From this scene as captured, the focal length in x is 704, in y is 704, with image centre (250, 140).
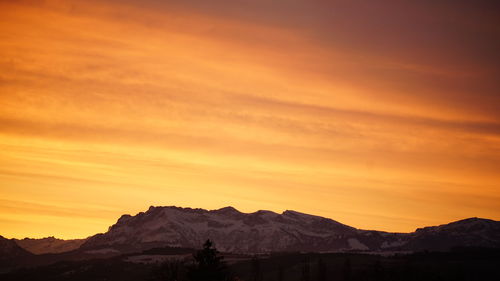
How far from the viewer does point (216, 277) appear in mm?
91562

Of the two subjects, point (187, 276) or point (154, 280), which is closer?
point (187, 276)

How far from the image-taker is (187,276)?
92875 mm

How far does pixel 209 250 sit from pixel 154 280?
86.7m

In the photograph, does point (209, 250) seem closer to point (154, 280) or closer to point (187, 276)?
point (187, 276)

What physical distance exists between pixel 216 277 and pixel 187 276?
411 cm

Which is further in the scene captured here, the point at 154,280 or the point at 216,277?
the point at 154,280

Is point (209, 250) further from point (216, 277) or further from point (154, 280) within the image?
point (154, 280)

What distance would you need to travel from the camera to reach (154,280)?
176 meters

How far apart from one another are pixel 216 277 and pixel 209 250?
4201 millimetres

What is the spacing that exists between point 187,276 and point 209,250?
4.49 m

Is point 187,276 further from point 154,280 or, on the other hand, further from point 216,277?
point 154,280

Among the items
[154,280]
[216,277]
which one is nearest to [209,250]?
[216,277]

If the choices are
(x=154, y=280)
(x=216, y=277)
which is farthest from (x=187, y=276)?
(x=154, y=280)
